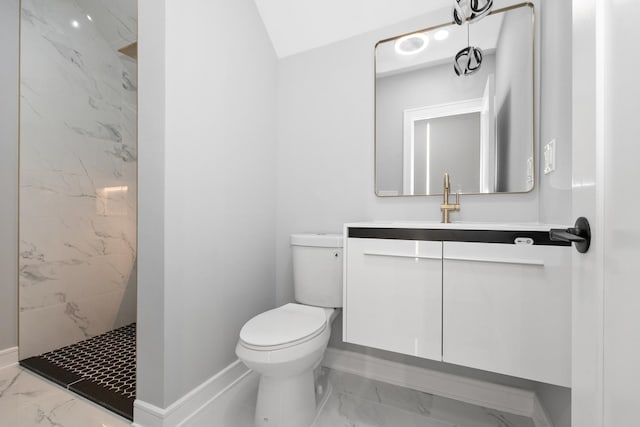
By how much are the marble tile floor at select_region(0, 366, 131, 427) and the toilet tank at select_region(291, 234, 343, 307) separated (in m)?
0.99

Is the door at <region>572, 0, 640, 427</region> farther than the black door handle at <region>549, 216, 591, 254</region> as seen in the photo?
No

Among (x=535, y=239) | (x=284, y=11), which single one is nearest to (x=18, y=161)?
(x=284, y=11)

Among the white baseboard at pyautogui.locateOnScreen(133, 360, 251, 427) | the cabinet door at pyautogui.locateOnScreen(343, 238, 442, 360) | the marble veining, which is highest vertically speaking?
the cabinet door at pyautogui.locateOnScreen(343, 238, 442, 360)

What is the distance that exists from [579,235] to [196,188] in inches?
53.0

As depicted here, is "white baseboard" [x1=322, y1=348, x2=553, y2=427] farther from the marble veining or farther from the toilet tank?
the toilet tank

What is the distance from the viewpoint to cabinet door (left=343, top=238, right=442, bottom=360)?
46.1 inches

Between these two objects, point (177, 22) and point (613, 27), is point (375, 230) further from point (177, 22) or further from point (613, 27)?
point (177, 22)

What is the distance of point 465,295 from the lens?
3.66 feet

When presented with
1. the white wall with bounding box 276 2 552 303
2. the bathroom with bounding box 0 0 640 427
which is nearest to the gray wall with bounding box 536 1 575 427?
the bathroom with bounding box 0 0 640 427

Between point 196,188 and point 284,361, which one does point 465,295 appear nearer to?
point 284,361

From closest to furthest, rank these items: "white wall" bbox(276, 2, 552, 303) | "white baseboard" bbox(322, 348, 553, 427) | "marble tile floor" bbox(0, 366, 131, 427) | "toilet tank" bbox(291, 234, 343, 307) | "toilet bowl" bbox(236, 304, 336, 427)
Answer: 1. "toilet bowl" bbox(236, 304, 336, 427)
2. "marble tile floor" bbox(0, 366, 131, 427)
3. "white baseboard" bbox(322, 348, 553, 427)
4. "toilet tank" bbox(291, 234, 343, 307)
5. "white wall" bbox(276, 2, 552, 303)

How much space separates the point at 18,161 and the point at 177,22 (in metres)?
1.38

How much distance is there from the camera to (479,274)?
1.10 metres

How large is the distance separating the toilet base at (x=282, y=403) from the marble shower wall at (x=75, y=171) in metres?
1.57
